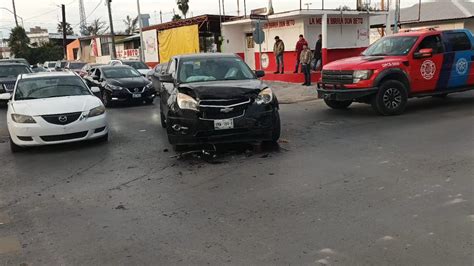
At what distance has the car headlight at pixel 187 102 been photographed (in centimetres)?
749

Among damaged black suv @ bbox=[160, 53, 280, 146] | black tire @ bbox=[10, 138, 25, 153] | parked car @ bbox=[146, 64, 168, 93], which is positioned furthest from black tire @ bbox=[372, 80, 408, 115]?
black tire @ bbox=[10, 138, 25, 153]

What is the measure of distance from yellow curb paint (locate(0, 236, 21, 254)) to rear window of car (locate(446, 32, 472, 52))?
1084 cm

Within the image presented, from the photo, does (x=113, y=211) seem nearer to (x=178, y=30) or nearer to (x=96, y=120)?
(x=96, y=120)

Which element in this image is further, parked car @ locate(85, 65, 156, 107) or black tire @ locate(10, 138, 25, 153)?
parked car @ locate(85, 65, 156, 107)

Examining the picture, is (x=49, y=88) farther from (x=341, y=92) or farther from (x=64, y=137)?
(x=341, y=92)

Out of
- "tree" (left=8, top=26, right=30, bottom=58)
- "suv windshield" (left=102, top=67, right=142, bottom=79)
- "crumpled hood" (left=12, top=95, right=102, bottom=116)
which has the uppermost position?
"tree" (left=8, top=26, right=30, bottom=58)

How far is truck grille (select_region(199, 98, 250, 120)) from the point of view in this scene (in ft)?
24.3

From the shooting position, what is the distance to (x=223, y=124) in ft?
24.3

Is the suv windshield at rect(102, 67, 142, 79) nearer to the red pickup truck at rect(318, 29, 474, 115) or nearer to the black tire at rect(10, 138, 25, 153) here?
the red pickup truck at rect(318, 29, 474, 115)

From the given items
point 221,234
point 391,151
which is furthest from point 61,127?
point 391,151

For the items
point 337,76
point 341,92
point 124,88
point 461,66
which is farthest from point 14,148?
point 461,66

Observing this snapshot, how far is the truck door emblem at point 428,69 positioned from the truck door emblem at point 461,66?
0.83 m

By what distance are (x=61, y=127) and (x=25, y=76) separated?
2651 mm

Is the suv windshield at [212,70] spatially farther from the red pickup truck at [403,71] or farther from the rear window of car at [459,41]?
the rear window of car at [459,41]
